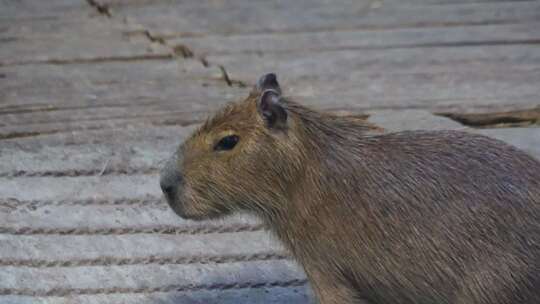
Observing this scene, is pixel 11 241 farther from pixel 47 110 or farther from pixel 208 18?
pixel 208 18

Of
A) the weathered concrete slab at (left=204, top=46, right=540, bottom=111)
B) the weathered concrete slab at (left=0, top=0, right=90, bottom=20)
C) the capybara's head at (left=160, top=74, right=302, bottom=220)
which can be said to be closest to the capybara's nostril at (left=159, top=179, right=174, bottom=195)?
the capybara's head at (left=160, top=74, right=302, bottom=220)

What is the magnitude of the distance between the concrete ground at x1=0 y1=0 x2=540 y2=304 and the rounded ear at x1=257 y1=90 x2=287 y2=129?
650mm

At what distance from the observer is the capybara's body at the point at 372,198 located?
3.27 m

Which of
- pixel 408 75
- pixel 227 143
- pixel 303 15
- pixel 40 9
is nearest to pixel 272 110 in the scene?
pixel 227 143

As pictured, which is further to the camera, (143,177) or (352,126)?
(143,177)

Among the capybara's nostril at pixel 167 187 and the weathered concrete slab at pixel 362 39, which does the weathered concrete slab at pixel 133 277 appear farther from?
the weathered concrete slab at pixel 362 39

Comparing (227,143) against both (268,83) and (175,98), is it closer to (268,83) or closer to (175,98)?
(268,83)

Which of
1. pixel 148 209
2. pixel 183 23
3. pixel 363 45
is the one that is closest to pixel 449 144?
pixel 148 209

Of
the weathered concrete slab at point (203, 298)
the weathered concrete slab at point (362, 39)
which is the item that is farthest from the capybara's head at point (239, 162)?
the weathered concrete slab at point (362, 39)

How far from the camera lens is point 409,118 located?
17.3ft

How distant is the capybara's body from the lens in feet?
10.7

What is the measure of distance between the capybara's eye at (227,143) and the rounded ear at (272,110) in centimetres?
11

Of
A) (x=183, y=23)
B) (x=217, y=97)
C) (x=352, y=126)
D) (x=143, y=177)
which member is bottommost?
(x=352, y=126)

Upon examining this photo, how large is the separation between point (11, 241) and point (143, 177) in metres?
0.68
